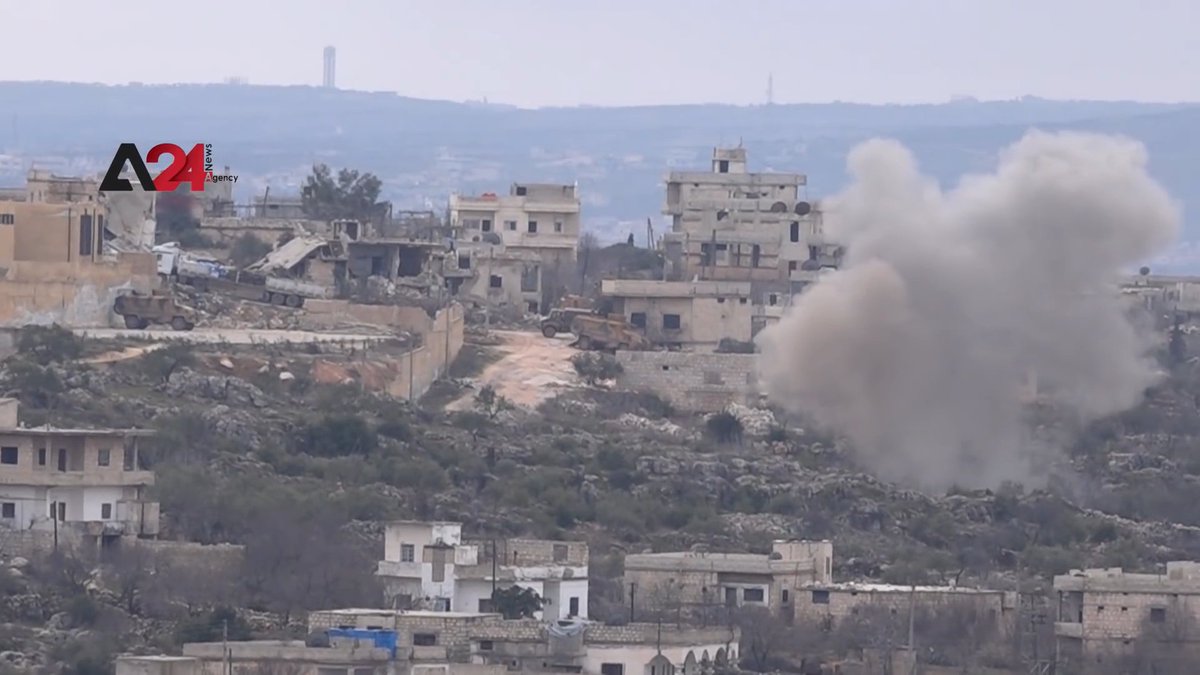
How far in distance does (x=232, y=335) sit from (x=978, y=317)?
10765mm

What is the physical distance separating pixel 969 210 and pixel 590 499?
12.3 metres

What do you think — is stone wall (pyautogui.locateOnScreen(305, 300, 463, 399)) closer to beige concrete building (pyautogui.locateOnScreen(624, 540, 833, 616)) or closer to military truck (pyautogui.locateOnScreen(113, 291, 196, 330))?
military truck (pyautogui.locateOnScreen(113, 291, 196, 330))

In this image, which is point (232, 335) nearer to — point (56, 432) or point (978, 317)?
point (978, 317)

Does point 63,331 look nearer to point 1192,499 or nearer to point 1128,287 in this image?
point 1192,499

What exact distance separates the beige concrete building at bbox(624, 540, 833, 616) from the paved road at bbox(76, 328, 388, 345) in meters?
12.3

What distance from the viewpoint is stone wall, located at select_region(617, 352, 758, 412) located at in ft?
231

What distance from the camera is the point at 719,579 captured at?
54.9 metres

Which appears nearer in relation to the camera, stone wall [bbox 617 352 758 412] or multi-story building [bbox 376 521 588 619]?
multi-story building [bbox 376 521 588 619]

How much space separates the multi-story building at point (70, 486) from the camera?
53500 mm

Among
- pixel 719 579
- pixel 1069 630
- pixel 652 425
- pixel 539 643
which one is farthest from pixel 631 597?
pixel 652 425

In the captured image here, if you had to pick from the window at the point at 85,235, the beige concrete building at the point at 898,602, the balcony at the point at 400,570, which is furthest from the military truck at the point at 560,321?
the balcony at the point at 400,570

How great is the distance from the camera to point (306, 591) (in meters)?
51.5

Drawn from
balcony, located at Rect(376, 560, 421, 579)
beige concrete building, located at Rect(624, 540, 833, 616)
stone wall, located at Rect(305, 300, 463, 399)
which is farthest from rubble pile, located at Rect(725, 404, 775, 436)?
balcony, located at Rect(376, 560, 421, 579)

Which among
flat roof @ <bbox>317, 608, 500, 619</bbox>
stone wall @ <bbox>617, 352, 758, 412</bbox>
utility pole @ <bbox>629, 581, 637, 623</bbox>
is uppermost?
stone wall @ <bbox>617, 352, 758, 412</bbox>
